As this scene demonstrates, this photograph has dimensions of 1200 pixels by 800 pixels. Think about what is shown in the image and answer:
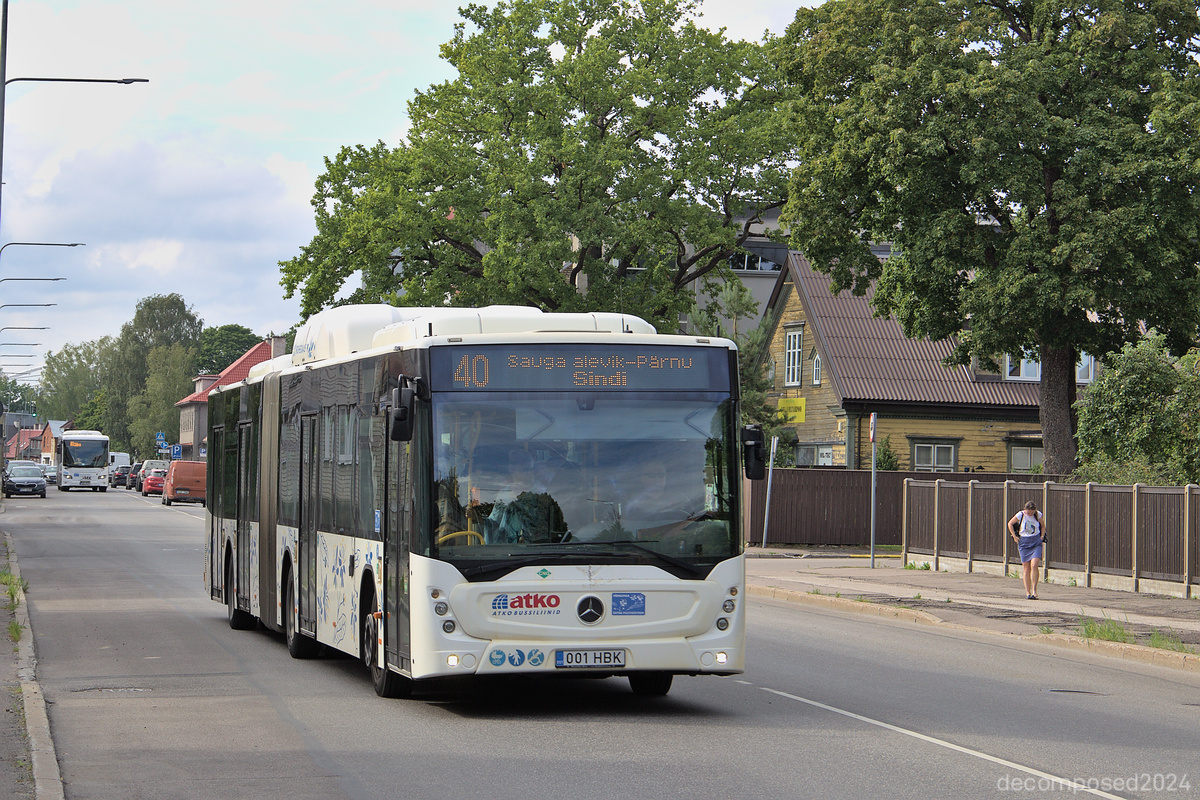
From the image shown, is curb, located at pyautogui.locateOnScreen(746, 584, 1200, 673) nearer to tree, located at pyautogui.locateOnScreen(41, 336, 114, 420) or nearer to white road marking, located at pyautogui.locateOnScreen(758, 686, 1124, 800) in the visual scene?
white road marking, located at pyautogui.locateOnScreen(758, 686, 1124, 800)

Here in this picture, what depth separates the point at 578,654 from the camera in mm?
10641

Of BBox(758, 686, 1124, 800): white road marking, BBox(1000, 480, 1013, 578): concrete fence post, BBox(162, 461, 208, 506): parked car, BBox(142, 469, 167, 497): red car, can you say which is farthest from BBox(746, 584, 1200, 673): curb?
BBox(142, 469, 167, 497): red car

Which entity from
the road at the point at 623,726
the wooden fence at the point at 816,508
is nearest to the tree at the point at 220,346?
the wooden fence at the point at 816,508

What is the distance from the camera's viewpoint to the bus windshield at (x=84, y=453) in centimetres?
9444

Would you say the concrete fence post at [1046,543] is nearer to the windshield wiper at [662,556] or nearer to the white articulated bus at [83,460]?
the windshield wiper at [662,556]

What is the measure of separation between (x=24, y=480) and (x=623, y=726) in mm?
73120

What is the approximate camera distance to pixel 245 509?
17.5 meters

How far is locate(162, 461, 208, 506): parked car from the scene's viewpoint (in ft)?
226

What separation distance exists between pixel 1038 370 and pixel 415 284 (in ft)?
66.3

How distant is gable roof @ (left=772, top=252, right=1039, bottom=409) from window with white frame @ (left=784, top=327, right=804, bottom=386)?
5.32ft

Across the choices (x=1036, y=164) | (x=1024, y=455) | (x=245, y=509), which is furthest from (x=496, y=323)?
(x=1024, y=455)

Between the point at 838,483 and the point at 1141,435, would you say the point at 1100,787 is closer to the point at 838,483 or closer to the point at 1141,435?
the point at 1141,435

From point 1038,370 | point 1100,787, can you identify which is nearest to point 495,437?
point 1100,787

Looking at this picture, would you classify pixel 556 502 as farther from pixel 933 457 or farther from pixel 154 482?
pixel 154 482
